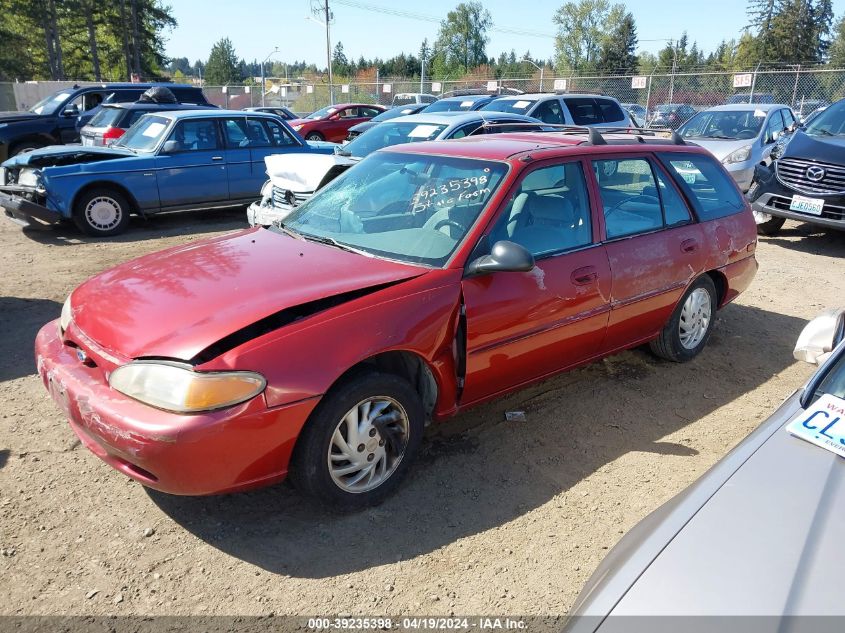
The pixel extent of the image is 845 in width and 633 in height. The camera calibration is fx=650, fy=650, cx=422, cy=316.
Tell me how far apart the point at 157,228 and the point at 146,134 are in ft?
4.57

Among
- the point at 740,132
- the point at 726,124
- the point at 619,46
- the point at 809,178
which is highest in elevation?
the point at 619,46

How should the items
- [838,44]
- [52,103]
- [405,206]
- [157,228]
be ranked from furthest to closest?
[838,44]
[52,103]
[157,228]
[405,206]

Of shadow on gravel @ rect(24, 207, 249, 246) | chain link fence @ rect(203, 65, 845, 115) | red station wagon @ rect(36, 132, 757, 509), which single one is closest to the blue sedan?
shadow on gravel @ rect(24, 207, 249, 246)

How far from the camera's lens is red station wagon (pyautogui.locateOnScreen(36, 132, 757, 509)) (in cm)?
261

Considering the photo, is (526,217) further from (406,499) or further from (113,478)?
(113,478)

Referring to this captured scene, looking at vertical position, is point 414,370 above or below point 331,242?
below

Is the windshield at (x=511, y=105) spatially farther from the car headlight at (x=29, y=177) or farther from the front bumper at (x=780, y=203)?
the car headlight at (x=29, y=177)

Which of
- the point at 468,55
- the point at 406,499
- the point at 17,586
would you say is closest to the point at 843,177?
the point at 406,499

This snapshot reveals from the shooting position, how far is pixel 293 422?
2695 millimetres

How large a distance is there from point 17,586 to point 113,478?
0.77 metres

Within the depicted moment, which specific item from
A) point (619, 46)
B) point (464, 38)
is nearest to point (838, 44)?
point (619, 46)

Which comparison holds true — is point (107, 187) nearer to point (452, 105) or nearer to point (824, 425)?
point (452, 105)

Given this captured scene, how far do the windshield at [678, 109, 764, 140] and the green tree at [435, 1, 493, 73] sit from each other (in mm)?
83128

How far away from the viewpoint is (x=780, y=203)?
8.83m
